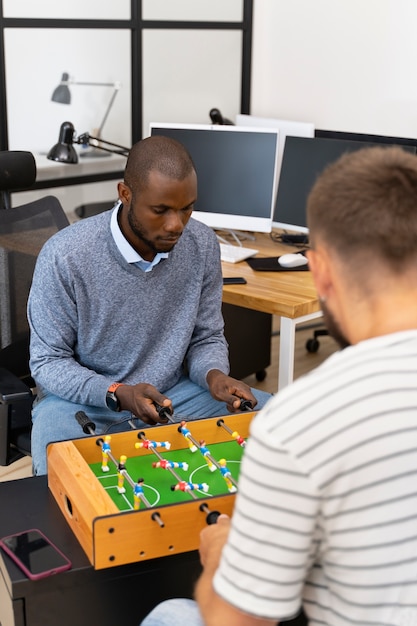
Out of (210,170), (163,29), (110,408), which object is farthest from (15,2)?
(110,408)

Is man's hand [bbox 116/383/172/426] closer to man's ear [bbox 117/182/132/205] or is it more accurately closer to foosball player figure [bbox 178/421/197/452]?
foosball player figure [bbox 178/421/197/452]

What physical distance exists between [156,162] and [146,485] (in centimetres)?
86

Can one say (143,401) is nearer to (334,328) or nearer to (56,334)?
(56,334)

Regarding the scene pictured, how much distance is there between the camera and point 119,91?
4.48m

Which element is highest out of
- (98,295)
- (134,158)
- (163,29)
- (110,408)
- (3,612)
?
(163,29)

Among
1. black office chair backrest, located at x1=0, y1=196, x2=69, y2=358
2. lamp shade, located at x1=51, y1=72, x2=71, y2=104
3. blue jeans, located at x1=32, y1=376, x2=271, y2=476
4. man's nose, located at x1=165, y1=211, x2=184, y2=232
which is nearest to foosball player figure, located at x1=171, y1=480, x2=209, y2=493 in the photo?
blue jeans, located at x1=32, y1=376, x2=271, y2=476

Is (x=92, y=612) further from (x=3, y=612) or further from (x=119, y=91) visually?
(x=119, y=91)

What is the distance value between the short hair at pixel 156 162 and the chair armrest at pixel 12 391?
0.58 m

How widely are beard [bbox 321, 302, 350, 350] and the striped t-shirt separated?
0.22ft

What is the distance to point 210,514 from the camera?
154cm

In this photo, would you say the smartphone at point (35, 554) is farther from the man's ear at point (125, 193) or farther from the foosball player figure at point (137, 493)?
the man's ear at point (125, 193)

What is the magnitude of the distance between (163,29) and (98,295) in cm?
270

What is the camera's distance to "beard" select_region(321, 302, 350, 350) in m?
1.11

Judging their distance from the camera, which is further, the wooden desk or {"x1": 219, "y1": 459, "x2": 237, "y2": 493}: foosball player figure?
the wooden desk
